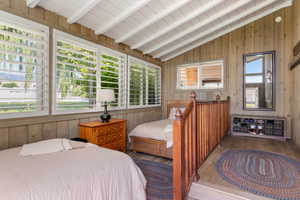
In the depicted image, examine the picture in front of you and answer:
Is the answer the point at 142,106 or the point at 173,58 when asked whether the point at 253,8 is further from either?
the point at 142,106

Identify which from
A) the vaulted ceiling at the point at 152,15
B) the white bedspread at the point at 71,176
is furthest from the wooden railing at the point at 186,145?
the vaulted ceiling at the point at 152,15

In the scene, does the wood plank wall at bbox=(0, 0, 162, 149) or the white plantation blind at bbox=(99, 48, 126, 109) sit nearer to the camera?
the wood plank wall at bbox=(0, 0, 162, 149)

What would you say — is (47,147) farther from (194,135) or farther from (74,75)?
(194,135)

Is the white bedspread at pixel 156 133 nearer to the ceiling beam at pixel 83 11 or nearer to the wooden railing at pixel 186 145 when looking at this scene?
the wooden railing at pixel 186 145

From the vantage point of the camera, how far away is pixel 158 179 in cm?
250

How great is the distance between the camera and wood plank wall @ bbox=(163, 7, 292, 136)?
13.7ft

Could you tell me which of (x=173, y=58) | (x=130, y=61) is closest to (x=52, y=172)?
(x=130, y=61)

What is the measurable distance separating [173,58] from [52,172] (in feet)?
17.3

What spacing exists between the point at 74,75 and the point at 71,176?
216 cm

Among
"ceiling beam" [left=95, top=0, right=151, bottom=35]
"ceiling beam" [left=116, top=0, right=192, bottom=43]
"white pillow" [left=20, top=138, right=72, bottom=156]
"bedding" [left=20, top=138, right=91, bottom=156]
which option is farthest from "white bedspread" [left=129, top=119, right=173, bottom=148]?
"ceiling beam" [left=95, top=0, right=151, bottom=35]

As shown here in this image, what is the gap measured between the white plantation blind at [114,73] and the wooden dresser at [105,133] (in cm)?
75

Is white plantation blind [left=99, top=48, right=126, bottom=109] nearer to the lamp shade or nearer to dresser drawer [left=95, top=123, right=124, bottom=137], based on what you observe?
the lamp shade

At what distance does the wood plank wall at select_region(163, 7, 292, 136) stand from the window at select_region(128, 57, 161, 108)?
25.4 inches

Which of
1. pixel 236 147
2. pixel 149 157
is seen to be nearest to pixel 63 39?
pixel 149 157
